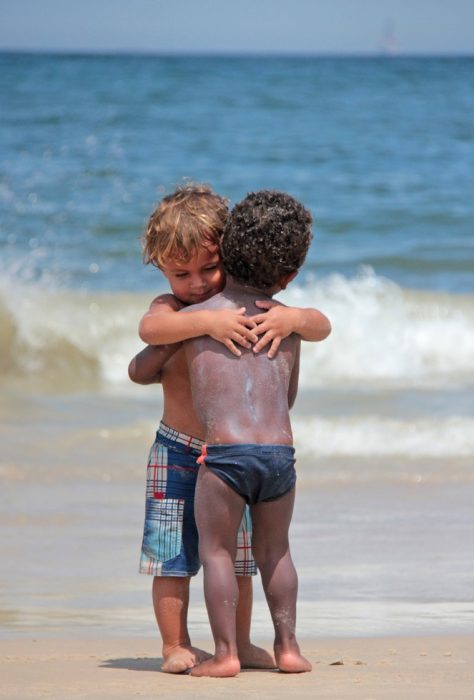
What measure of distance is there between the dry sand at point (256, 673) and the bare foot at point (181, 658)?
37 millimetres

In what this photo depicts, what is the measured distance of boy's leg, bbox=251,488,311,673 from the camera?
2.74m

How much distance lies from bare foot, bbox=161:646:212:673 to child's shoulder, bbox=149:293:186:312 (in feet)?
2.60

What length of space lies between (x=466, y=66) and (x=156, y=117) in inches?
684

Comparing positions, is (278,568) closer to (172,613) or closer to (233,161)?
(172,613)

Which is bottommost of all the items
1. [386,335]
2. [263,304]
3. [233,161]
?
[263,304]

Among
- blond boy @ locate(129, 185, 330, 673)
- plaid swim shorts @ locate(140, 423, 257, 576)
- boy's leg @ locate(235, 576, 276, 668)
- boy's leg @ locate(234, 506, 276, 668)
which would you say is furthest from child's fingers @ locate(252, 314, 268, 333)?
boy's leg @ locate(235, 576, 276, 668)

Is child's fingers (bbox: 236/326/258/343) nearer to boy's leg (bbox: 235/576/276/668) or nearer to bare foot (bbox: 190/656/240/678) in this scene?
boy's leg (bbox: 235/576/276/668)

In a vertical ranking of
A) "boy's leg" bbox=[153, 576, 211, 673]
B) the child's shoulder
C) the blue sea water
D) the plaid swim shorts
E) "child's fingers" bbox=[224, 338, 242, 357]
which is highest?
the blue sea water

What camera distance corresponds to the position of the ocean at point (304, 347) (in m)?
3.96

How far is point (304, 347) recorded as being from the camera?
27.5ft

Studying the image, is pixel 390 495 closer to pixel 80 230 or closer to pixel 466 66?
pixel 80 230

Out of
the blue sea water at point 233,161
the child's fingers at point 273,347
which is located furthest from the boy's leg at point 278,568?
the blue sea water at point 233,161

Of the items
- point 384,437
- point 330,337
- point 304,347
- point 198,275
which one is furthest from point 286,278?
point 330,337

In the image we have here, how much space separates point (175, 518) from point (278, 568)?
0.89 feet
